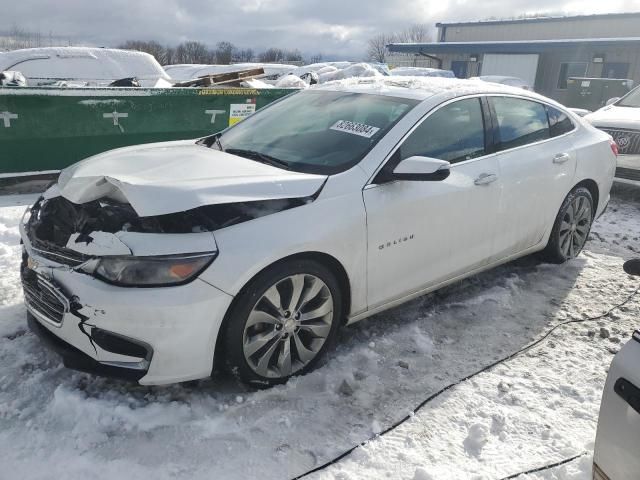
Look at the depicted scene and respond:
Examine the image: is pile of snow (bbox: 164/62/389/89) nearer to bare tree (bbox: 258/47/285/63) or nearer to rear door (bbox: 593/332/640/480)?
rear door (bbox: 593/332/640/480)

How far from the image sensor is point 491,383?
2.99 m

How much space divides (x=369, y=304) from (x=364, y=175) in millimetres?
752

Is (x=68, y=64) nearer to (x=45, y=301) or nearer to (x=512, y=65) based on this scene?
(x=45, y=301)

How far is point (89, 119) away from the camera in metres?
6.53

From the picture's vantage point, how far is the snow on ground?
2.35 meters

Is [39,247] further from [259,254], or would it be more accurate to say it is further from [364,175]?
[364,175]

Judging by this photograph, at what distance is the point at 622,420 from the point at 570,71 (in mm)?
32148

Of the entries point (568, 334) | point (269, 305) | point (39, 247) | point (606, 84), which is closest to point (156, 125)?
point (39, 247)

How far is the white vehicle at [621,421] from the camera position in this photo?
1.64 m

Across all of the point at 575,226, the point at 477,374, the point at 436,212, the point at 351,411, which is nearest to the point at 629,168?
the point at 575,226

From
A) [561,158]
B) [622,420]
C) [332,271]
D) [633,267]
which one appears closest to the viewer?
[622,420]

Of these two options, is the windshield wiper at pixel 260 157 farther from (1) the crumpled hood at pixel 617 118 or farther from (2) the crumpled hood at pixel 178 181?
(1) the crumpled hood at pixel 617 118

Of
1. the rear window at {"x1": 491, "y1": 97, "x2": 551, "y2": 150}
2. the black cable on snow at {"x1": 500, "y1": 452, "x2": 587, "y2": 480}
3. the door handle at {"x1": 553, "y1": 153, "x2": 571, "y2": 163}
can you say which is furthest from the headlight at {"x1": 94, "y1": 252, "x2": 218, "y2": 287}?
the door handle at {"x1": 553, "y1": 153, "x2": 571, "y2": 163}

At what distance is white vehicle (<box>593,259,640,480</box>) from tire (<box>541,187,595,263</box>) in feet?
9.27
